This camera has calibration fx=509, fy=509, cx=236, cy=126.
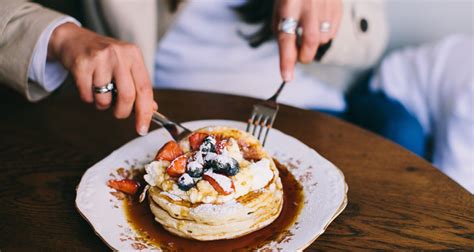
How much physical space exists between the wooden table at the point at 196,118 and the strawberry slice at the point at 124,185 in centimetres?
9

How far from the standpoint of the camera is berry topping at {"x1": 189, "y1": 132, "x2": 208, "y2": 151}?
1.12m

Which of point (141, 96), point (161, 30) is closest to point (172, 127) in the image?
point (141, 96)

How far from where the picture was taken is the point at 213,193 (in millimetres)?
963

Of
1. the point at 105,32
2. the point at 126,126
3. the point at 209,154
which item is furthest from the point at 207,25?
the point at 209,154

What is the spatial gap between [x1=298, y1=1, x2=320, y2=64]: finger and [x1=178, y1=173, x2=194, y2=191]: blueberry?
25.5 inches

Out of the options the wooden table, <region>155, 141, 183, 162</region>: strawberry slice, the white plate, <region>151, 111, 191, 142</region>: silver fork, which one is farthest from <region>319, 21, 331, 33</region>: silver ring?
<region>155, 141, 183, 162</region>: strawberry slice

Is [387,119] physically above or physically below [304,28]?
below

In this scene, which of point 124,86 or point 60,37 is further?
point 60,37

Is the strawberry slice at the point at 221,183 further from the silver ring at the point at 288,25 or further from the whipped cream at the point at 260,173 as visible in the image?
→ the silver ring at the point at 288,25

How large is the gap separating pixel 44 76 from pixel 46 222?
48cm

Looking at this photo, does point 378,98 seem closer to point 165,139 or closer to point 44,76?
point 165,139

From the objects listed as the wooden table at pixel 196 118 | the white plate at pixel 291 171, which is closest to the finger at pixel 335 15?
the wooden table at pixel 196 118

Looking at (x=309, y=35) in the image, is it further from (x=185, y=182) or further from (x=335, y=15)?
(x=185, y=182)

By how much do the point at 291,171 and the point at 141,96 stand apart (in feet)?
1.26
